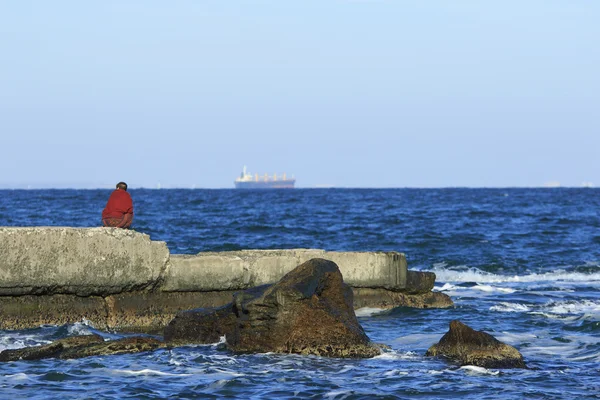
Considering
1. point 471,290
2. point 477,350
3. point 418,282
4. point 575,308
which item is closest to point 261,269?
point 418,282

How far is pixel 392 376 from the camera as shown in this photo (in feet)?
30.8

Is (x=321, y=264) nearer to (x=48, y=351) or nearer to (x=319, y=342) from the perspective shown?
(x=319, y=342)

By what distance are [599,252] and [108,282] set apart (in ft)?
65.5

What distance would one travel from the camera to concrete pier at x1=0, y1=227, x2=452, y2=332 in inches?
451

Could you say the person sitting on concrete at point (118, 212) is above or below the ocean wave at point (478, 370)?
above

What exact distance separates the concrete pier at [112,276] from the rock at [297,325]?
1.97 metres

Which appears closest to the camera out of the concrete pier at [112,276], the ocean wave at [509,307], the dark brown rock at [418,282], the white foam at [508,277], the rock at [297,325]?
the rock at [297,325]

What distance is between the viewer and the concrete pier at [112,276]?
37.6 feet

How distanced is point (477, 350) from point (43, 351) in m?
4.44

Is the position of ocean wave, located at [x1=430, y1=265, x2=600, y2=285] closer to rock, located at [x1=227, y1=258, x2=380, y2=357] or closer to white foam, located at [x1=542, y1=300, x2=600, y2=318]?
white foam, located at [x1=542, y1=300, x2=600, y2=318]

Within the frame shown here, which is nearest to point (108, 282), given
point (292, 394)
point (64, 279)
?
point (64, 279)

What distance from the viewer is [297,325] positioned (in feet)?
34.1

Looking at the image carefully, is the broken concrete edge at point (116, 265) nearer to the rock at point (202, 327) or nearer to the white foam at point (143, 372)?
the rock at point (202, 327)

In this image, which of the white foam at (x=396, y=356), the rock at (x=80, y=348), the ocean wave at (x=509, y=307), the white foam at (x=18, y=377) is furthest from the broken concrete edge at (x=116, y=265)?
the white foam at (x=396, y=356)
